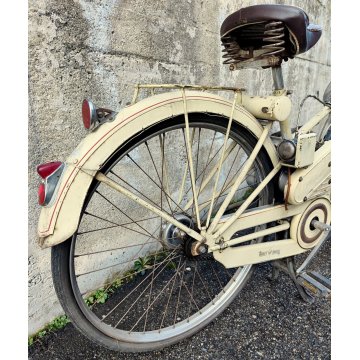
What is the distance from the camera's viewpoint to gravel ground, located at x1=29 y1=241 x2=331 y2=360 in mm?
1731

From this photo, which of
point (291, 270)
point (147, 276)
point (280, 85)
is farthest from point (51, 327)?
point (280, 85)

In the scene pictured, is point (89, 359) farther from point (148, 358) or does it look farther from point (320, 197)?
point (320, 197)

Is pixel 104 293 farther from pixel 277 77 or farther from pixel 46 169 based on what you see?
pixel 277 77

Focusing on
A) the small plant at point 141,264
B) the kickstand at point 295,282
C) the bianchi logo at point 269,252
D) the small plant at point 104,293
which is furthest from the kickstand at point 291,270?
the small plant at point 141,264

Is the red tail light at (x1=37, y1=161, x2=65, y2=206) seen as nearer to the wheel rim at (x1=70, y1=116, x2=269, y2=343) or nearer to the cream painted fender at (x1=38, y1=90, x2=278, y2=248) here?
the cream painted fender at (x1=38, y1=90, x2=278, y2=248)

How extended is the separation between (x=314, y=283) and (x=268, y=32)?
4.52 feet

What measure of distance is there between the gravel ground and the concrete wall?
22cm

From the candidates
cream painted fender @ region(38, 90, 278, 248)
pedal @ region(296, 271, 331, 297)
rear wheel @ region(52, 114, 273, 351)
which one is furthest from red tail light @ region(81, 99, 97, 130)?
pedal @ region(296, 271, 331, 297)

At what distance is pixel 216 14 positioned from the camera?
249 centimetres

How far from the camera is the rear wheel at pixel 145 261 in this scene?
58.4 inches

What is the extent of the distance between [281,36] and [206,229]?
956 millimetres

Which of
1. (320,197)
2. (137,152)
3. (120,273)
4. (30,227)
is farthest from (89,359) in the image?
(320,197)

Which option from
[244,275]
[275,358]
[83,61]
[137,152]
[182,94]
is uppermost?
[83,61]

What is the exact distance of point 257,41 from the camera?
1.68 m
